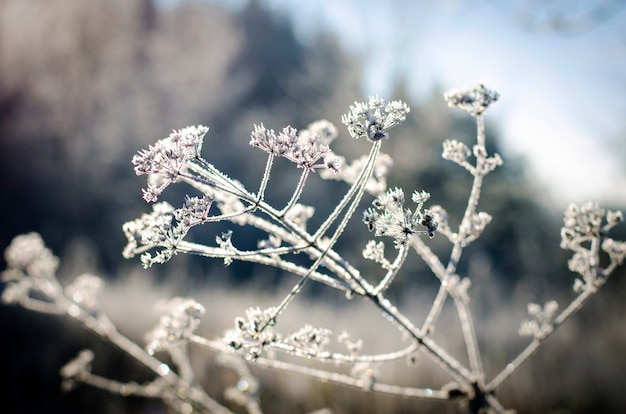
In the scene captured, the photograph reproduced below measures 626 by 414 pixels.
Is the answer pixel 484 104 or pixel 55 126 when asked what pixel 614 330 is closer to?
pixel 484 104

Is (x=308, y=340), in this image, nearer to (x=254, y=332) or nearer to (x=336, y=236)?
(x=254, y=332)

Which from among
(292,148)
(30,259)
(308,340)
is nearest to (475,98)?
(292,148)

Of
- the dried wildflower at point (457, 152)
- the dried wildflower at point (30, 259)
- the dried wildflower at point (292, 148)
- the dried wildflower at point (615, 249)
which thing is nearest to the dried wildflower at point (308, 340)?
the dried wildflower at point (292, 148)

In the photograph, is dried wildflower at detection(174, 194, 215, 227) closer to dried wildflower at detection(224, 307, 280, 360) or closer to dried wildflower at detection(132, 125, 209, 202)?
dried wildflower at detection(132, 125, 209, 202)

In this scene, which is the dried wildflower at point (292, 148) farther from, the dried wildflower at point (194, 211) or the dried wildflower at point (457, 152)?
the dried wildflower at point (457, 152)

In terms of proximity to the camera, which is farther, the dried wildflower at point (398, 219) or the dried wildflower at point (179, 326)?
the dried wildflower at point (179, 326)

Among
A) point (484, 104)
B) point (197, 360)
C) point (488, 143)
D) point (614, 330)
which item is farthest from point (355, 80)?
point (484, 104)
